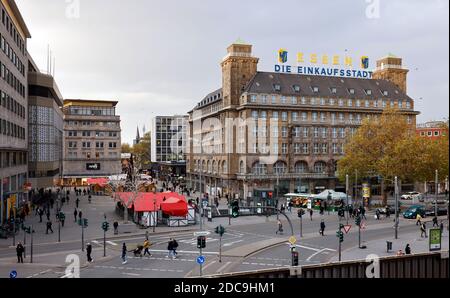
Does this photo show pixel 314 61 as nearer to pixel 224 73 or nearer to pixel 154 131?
pixel 224 73

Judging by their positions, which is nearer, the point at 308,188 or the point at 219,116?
the point at 308,188

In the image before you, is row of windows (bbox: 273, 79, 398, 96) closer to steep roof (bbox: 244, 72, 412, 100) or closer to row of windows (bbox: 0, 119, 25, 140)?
steep roof (bbox: 244, 72, 412, 100)

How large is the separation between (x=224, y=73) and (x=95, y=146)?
45265 mm

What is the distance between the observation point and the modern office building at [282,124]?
8144 cm

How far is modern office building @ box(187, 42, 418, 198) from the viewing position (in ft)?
267

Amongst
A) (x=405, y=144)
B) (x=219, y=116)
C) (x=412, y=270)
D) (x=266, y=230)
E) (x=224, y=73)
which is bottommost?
(x=266, y=230)

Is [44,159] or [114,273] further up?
[44,159]

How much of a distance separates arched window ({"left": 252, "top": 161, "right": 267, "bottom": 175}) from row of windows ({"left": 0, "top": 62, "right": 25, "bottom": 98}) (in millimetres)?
38638

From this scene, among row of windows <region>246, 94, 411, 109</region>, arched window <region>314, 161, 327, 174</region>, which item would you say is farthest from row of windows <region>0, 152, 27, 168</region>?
arched window <region>314, 161, 327, 174</region>

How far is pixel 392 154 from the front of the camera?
6206 centimetres
